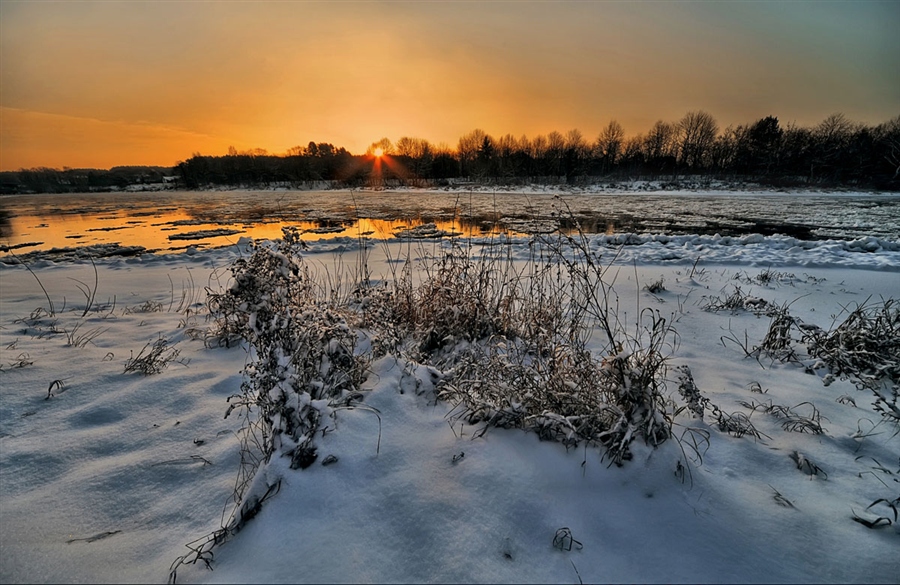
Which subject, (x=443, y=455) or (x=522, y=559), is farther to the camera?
(x=443, y=455)

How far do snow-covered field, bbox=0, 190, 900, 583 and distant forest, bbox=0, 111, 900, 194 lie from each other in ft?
115

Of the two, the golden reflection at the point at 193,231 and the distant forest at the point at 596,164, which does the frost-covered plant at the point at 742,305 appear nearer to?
the golden reflection at the point at 193,231

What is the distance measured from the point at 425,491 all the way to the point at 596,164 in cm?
6902

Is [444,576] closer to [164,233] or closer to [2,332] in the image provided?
[2,332]

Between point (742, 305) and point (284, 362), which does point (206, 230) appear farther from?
point (742, 305)

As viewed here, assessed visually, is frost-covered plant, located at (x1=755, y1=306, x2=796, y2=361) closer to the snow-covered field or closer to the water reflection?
the snow-covered field

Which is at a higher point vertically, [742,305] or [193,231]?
[193,231]

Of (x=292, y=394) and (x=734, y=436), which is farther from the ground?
(x=292, y=394)

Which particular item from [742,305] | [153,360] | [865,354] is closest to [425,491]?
[153,360]

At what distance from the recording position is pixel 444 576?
144cm

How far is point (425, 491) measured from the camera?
1.77 meters

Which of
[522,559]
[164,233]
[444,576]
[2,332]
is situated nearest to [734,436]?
[522,559]

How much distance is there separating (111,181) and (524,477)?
90.5 meters

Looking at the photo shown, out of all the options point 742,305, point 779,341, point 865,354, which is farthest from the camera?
point 742,305
